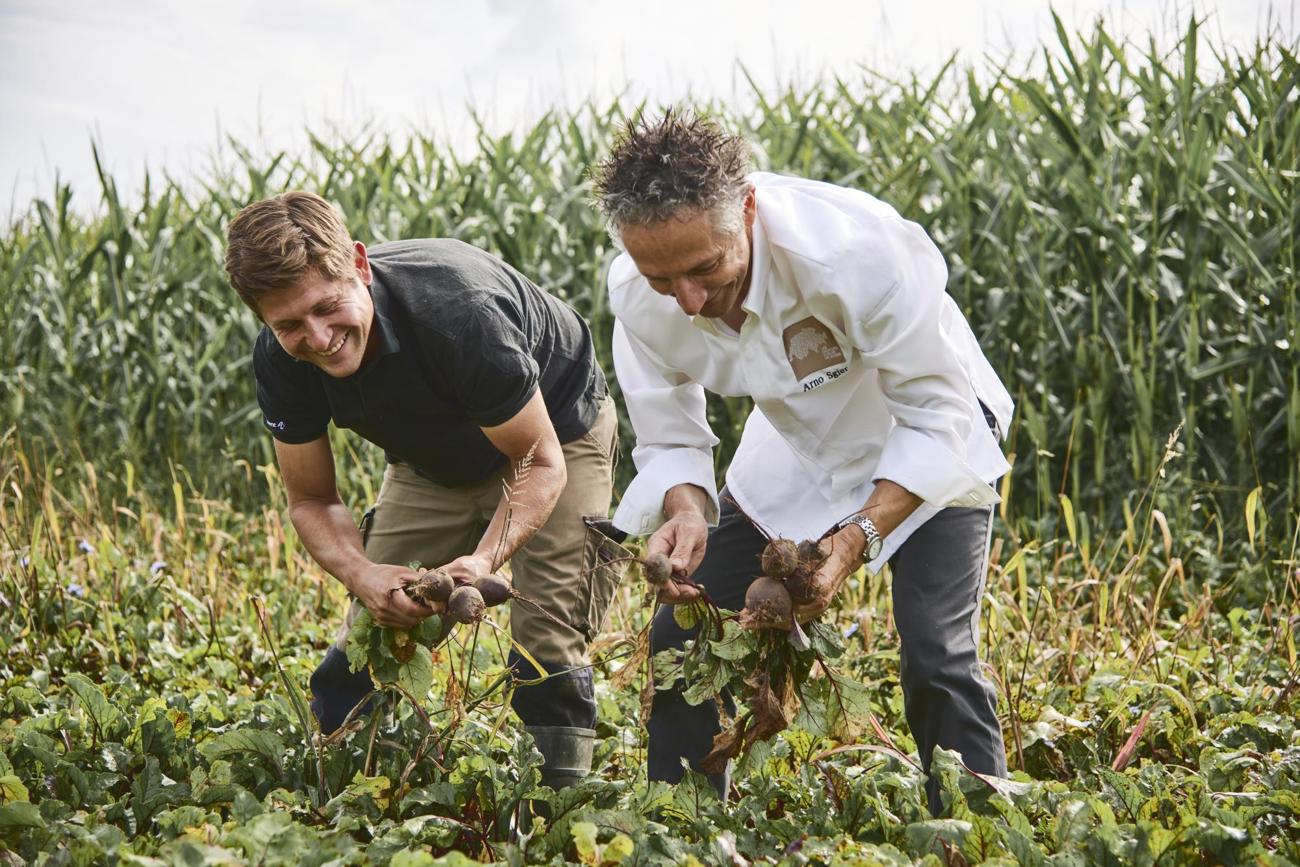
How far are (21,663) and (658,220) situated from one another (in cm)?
279

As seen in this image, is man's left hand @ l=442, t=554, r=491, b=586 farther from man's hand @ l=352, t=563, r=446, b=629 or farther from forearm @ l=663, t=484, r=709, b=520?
forearm @ l=663, t=484, r=709, b=520

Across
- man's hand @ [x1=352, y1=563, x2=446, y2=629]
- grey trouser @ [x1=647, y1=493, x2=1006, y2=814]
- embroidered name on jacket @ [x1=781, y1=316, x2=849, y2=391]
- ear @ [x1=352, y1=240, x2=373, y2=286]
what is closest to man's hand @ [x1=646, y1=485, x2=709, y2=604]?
grey trouser @ [x1=647, y1=493, x2=1006, y2=814]

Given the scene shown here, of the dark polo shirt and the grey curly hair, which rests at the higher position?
the grey curly hair

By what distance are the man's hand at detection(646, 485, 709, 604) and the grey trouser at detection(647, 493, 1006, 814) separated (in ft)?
0.41

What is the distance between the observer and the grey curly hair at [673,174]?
6.78 ft

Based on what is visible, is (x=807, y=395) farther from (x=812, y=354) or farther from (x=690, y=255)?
(x=690, y=255)

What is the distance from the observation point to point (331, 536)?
2717 millimetres

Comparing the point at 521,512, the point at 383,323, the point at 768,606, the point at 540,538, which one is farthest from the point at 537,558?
the point at 768,606

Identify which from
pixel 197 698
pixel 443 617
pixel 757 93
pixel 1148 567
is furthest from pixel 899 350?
pixel 757 93

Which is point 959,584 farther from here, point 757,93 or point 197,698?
point 757,93

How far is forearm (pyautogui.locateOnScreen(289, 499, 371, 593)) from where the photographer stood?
2613mm

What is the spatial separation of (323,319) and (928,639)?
4.43 feet

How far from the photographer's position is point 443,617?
2.39m

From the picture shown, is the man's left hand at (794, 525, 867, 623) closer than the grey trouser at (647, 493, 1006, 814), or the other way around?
the man's left hand at (794, 525, 867, 623)
